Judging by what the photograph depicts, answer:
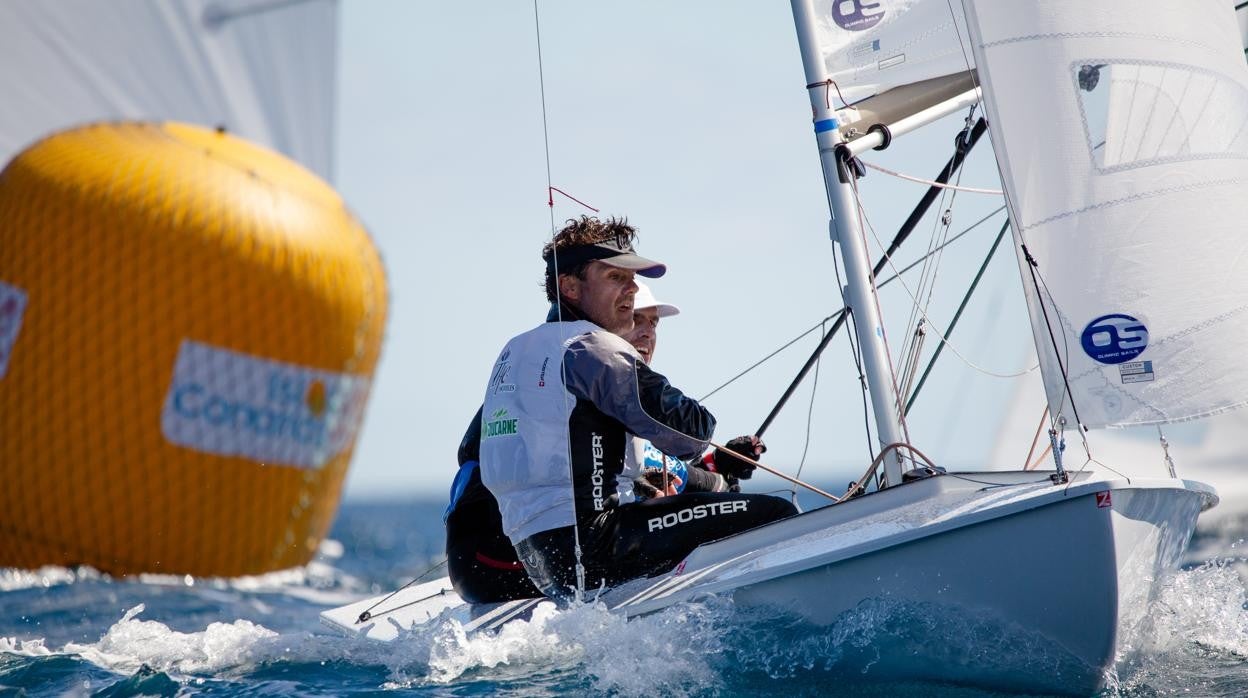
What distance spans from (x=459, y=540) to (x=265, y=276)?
2.45 metres

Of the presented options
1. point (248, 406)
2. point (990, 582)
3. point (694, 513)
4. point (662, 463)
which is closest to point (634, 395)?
point (694, 513)

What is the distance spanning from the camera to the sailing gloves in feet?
10.7

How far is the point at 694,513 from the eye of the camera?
2.75 meters

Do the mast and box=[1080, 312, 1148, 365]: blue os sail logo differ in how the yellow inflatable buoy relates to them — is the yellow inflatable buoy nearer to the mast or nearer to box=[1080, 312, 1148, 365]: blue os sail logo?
the mast

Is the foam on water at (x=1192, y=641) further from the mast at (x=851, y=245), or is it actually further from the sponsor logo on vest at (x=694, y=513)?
the sponsor logo on vest at (x=694, y=513)

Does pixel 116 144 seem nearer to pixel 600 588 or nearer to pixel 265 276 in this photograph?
pixel 265 276

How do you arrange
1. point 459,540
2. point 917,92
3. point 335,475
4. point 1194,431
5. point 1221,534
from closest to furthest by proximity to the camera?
point 459,540
point 917,92
point 335,475
point 1194,431
point 1221,534

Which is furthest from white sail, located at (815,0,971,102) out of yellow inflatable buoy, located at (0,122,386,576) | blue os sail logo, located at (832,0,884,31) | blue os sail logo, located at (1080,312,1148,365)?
yellow inflatable buoy, located at (0,122,386,576)

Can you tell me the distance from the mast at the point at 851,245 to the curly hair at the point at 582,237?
1.88 ft

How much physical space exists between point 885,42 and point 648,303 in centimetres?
107

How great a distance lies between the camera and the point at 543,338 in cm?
275

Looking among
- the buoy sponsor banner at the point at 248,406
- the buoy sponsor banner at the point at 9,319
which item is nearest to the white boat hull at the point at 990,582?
the buoy sponsor banner at the point at 248,406

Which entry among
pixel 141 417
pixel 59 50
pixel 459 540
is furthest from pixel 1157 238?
pixel 59 50

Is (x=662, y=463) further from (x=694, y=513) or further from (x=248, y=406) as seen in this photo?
(x=248, y=406)
